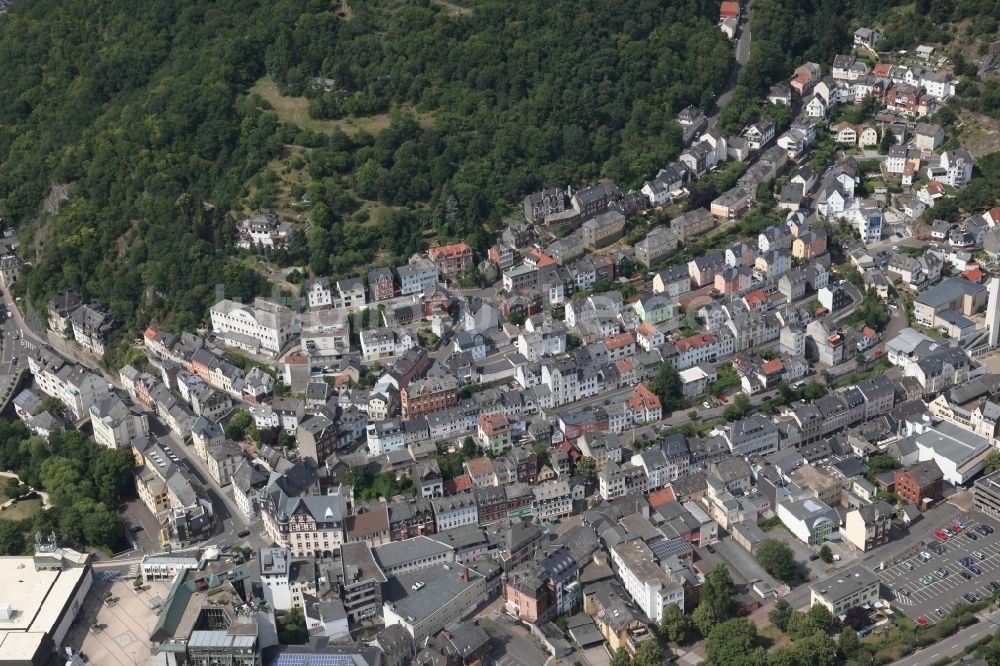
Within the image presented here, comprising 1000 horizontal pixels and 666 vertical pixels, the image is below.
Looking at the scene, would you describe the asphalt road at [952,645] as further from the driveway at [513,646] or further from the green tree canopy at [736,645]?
the driveway at [513,646]

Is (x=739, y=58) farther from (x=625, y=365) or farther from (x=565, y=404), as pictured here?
(x=565, y=404)

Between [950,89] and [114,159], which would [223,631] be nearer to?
[114,159]

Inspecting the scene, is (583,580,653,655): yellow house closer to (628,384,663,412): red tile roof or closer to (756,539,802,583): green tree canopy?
(756,539,802,583): green tree canopy

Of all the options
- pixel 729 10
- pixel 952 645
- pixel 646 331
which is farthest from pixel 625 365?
pixel 729 10

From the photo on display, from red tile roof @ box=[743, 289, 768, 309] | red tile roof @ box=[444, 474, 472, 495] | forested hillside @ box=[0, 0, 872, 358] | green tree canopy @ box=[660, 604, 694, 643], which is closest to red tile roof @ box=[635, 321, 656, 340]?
red tile roof @ box=[743, 289, 768, 309]

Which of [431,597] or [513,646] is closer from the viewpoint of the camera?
[513,646]

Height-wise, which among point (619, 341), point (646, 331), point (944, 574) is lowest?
point (944, 574)

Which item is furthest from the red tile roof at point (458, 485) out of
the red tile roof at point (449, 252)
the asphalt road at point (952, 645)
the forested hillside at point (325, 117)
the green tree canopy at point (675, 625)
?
the asphalt road at point (952, 645)
